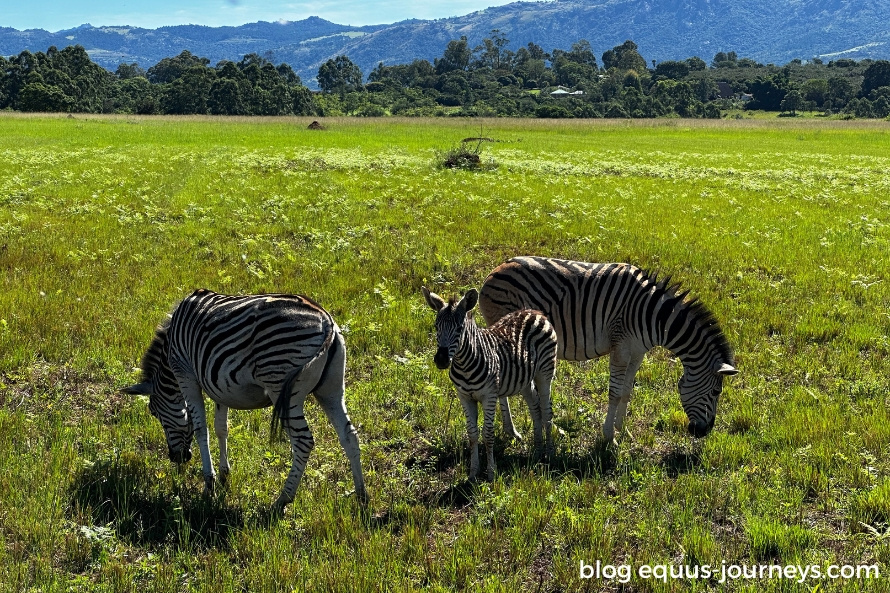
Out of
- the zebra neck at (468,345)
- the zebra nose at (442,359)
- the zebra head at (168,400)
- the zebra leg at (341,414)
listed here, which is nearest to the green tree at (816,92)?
the zebra neck at (468,345)

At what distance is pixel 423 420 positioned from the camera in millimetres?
8062

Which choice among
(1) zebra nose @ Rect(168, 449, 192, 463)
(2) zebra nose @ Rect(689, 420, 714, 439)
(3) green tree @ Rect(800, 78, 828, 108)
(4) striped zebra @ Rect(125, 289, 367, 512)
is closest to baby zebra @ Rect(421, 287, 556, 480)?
(4) striped zebra @ Rect(125, 289, 367, 512)

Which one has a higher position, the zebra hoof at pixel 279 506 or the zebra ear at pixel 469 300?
the zebra ear at pixel 469 300

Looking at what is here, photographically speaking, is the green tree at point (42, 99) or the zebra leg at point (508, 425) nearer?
the zebra leg at point (508, 425)

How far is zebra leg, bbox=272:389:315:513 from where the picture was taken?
19.2 feet

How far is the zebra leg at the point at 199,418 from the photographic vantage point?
21.1 ft

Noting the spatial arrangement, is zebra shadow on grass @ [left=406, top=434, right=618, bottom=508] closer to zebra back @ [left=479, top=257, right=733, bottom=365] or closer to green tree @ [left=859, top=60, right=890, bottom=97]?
zebra back @ [left=479, top=257, right=733, bottom=365]

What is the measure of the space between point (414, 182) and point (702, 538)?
83.1 ft

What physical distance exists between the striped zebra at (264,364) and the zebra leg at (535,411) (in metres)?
2.18

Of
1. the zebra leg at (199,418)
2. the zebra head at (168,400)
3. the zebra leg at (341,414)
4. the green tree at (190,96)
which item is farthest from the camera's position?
the green tree at (190,96)

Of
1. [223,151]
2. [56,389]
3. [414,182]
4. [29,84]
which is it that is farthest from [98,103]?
[56,389]

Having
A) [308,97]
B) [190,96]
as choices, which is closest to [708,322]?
[190,96]

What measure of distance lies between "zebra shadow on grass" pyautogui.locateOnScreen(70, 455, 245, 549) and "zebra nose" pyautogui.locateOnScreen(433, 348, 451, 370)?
2.26m

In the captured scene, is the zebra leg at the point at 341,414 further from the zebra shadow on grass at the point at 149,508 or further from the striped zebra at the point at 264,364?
the zebra shadow on grass at the point at 149,508
